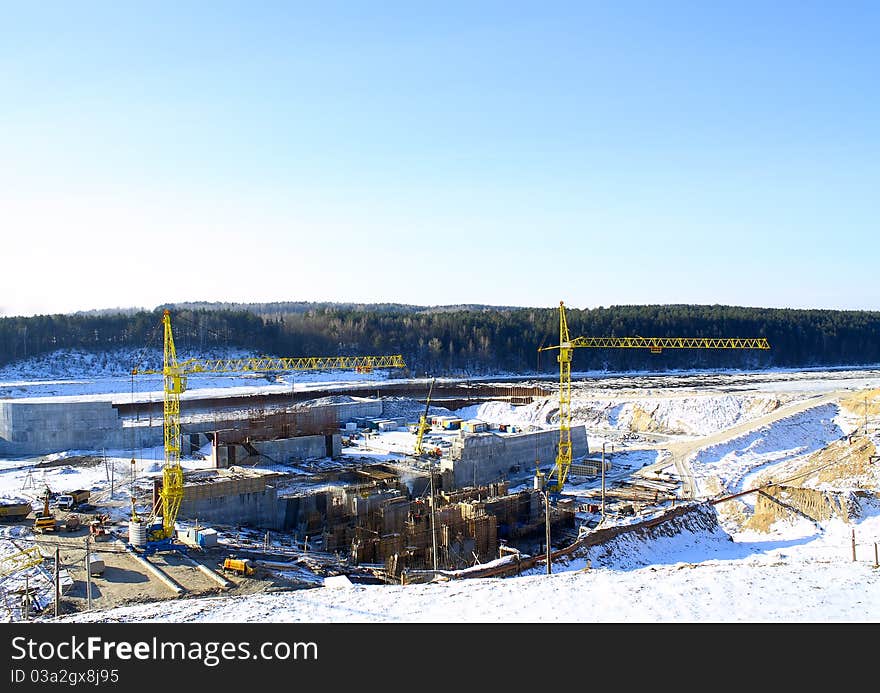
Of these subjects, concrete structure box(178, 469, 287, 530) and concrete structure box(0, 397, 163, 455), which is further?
concrete structure box(0, 397, 163, 455)

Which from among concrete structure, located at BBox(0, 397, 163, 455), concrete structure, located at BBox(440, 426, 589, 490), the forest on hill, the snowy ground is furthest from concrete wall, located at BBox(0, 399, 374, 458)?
the forest on hill

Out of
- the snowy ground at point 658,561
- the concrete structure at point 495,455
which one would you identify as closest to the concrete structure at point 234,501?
the snowy ground at point 658,561

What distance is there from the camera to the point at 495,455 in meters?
43.7

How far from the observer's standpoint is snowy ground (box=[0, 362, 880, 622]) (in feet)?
46.4

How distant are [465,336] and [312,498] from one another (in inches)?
3154

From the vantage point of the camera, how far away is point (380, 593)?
53.3 feet

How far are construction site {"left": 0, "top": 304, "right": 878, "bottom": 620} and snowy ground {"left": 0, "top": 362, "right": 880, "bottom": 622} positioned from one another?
0.64 metres

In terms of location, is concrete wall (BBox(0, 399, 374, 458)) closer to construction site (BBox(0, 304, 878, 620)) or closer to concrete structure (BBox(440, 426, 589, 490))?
→ construction site (BBox(0, 304, 878, 620))

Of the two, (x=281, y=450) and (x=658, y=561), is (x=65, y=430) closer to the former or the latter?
(x=281, y=450)

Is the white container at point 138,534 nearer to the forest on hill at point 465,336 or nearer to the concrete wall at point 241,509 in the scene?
the concrete wall at point 241,509

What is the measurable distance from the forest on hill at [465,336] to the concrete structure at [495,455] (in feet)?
189

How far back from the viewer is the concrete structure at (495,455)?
1626 inches
